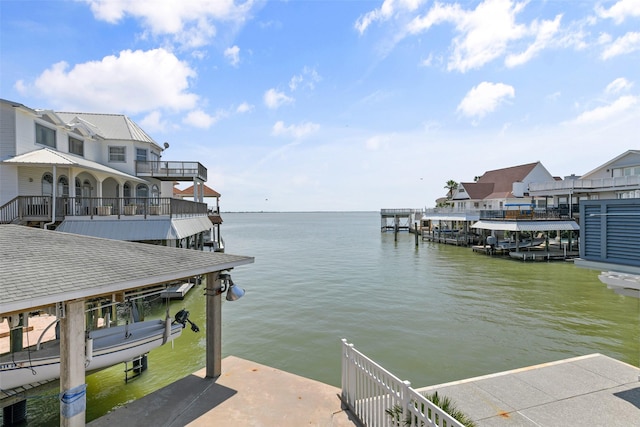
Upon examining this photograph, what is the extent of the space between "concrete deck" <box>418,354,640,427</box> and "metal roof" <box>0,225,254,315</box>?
5.10 m

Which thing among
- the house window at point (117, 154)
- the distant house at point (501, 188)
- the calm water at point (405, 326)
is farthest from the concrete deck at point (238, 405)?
the distant house at point (501, 188)

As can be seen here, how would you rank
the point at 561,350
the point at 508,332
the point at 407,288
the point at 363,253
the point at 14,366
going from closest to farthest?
the point at 14,366, the point at 561,350, the point at 508,332, the point at 407,288, the point at 363,253

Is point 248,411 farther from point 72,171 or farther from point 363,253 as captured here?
point 363,253

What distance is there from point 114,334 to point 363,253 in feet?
102

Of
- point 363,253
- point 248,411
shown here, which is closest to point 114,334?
point 248,411

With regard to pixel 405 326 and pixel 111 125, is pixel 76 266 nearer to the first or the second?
pixel 405 326

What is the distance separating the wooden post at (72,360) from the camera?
15.2 feet

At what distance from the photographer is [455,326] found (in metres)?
13.1

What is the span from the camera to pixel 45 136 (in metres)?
18.2

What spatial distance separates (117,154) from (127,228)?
1054cm

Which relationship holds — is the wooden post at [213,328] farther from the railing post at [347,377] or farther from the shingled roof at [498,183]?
the shingled roof at [498,183]

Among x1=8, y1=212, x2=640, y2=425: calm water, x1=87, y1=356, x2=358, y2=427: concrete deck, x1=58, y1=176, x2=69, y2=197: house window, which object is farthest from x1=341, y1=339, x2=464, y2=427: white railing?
x1=58, y1=176, x2=69, y2=197: house window

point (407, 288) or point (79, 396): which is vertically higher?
point (79, 396)

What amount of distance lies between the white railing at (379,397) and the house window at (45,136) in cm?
2015
